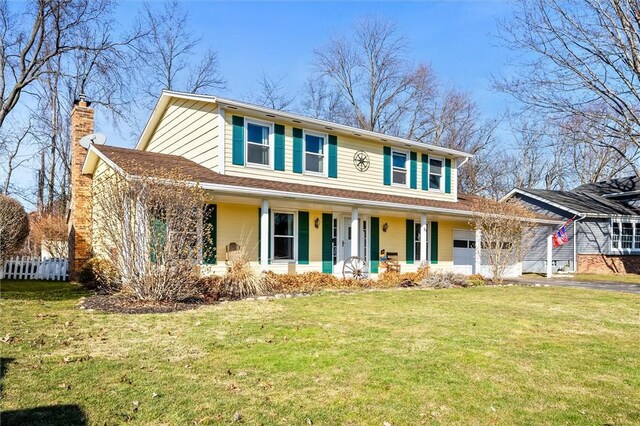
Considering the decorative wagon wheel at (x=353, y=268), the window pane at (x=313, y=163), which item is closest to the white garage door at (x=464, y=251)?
the decorative wagon wheel at (x=353, y=268)

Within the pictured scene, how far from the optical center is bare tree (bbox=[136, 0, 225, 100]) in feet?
92.2

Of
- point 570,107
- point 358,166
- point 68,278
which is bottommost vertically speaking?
point 68,278

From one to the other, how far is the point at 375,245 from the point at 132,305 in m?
9.25

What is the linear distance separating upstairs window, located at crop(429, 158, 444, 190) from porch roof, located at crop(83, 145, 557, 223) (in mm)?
1729

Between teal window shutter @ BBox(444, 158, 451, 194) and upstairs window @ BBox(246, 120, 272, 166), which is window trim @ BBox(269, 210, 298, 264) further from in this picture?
teal window shutter @ BBox(444, 158, 451, 194)

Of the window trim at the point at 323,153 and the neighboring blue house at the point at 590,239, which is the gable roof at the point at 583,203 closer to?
the neighboring blue house at the point at 590,239

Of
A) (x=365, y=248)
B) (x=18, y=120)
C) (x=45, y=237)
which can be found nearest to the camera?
(x=365, y=248)

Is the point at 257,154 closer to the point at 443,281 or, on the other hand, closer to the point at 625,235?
the point at 443,281

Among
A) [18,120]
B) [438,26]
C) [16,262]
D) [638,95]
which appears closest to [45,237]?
[16,262]

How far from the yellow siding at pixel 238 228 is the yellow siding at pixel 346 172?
1037 mm

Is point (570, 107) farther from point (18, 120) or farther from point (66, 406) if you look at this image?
point (18, 120)

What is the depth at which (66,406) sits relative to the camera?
11.5 feet

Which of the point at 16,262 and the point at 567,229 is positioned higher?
the point at 567,229

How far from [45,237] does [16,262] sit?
589 cm
